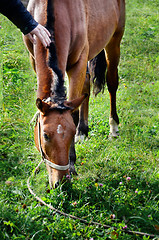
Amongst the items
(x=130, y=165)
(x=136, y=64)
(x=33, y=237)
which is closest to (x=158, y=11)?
(x=136, y=64)

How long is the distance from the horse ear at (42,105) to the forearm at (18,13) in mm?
668

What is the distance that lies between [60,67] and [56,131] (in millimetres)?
625

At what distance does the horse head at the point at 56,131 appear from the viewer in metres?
2.41

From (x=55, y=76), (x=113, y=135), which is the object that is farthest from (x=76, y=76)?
(x=113, y=135)

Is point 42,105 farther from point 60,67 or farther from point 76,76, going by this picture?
point 76,76

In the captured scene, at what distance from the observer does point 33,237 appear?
7.44 ft

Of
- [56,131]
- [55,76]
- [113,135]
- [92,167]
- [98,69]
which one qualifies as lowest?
[113,135]

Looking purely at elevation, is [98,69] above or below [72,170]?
above

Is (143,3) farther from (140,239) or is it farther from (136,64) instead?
(140,239)

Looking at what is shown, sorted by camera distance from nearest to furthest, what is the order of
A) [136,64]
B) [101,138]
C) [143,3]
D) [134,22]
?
[101,138]
[136,64]
[134,22]
[143,3]

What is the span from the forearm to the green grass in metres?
1.51

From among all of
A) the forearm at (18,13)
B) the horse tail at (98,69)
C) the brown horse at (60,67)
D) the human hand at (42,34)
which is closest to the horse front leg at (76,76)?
the brown horse at (60,67)

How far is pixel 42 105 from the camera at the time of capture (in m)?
2.39

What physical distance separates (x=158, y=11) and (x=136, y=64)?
4.03 metres
